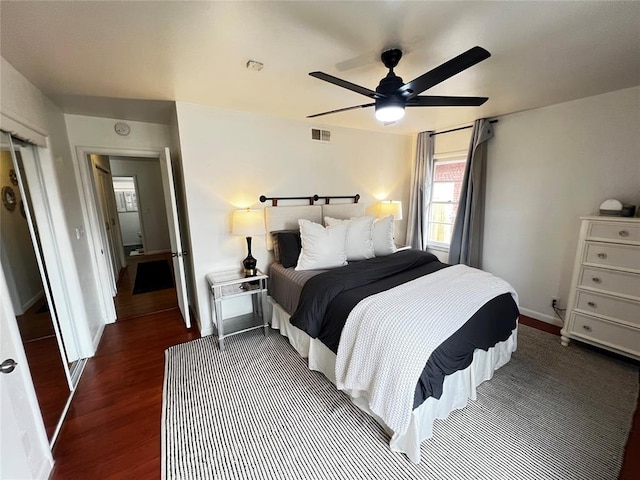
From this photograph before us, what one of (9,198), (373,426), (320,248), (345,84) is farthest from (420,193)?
(9,198)

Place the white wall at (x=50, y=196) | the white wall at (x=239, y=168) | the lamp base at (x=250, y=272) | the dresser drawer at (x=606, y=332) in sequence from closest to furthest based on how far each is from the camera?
the white wall at (x=50, y=196), the dresser drawer at (x=606, y=332), the white wall at (x=239, y=168), the lamp base at (x=250, y=272)

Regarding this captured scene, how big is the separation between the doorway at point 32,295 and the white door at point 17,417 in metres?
0.33

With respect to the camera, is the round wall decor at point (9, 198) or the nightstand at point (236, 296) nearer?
the round wall decor at point (9, 198)

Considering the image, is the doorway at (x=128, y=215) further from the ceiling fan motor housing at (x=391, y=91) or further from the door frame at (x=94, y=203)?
the ceiling fan motor housing at (x=391, y=91)

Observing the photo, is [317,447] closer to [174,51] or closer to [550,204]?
[174,51]

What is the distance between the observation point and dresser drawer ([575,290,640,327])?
2.24 metres

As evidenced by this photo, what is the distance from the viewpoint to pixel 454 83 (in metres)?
2.19

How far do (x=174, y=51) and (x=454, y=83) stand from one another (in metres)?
2.15

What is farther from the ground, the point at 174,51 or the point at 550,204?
the point at 174,51

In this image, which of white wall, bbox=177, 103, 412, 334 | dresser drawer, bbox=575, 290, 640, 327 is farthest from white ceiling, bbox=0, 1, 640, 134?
dresser drawer, bbox=575, 290, 640, 327

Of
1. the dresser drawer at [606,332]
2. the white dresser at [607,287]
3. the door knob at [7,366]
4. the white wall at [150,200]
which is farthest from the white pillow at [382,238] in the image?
the white wall at [150,200]

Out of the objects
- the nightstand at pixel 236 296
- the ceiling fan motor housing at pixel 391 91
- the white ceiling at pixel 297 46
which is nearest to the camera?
the white ceiling at pixel 297 46

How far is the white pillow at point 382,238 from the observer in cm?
313

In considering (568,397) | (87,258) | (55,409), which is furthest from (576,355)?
(87,258)
